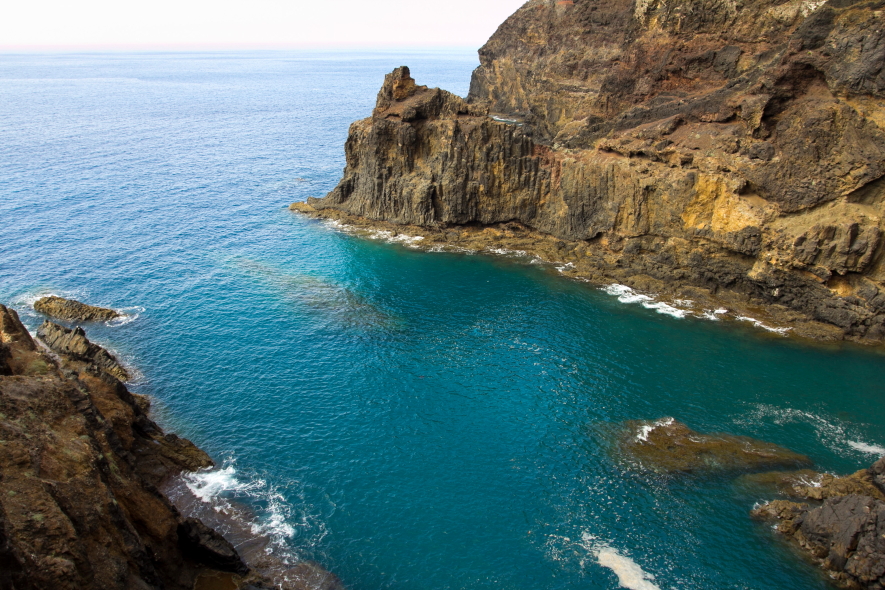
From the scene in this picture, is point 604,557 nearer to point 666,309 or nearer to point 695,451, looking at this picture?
point 695,451

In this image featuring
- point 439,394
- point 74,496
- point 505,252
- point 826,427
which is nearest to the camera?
point 74,496

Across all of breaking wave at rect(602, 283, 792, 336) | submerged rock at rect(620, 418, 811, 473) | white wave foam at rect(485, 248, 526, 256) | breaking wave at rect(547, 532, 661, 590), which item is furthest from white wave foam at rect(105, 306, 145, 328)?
breaking wave at rect(602, 283, 792, 336)

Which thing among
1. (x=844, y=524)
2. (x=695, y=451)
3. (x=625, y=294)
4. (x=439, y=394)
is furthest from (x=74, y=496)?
(x=625, y=294)

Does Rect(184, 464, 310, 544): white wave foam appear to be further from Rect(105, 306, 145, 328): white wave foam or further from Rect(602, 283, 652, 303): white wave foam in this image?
Rect(602, 283, 652, 303): white wave foam

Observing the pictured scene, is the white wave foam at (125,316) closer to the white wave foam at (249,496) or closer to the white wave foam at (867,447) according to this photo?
the white wave foam at (249,496)

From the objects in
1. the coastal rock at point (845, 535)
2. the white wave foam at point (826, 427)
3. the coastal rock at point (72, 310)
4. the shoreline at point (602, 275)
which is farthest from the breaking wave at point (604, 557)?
the coastal rock at point (72, 310)

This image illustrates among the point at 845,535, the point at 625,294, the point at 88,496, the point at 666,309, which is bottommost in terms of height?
the point at 845,535

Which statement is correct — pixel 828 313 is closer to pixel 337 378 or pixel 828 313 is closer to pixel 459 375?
pixel 459 375
